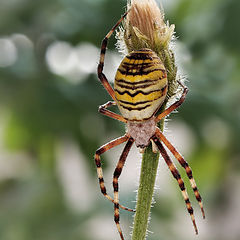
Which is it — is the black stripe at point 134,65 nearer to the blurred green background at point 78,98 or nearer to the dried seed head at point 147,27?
the dried seed head at point 147,27

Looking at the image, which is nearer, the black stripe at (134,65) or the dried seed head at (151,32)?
the dried seed head at (151,32)

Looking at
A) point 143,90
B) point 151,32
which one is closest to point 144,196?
point 143,90

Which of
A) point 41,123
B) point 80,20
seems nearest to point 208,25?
point 80,20

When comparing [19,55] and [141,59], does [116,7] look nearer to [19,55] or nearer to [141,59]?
[19,55]

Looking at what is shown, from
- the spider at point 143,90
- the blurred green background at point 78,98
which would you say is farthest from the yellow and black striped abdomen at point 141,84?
the blurred green background at point 78,98

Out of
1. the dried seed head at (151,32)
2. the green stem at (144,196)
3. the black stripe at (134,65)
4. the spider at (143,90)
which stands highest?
the dried seed head at (151,32)

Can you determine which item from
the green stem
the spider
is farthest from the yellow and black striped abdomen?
the green stem
